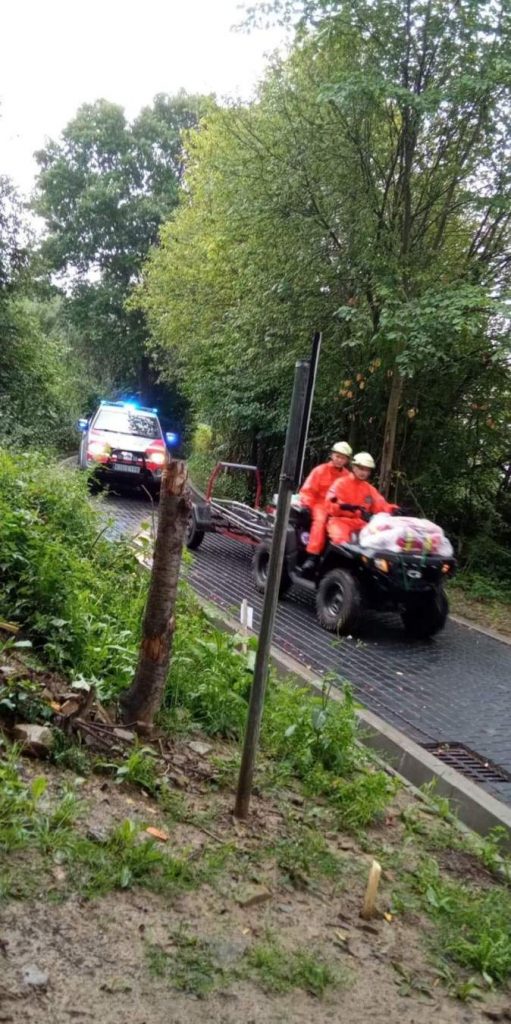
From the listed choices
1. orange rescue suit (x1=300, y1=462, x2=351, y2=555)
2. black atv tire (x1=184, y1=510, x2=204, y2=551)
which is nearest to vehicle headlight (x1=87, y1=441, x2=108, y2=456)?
black atv tire (x1=184, y1=510, x2=204, y2=551)

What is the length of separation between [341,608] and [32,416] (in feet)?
45.9

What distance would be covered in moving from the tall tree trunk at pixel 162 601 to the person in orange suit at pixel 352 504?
14.5 ft

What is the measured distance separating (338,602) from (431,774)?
3.44 m

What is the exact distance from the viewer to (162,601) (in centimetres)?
407

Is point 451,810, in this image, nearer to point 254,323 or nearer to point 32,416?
point 254,323

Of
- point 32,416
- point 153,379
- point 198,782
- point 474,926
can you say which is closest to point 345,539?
point 198,782

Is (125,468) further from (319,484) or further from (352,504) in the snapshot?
(352,504)

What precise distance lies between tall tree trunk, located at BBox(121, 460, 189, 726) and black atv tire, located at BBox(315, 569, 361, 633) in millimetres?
4155

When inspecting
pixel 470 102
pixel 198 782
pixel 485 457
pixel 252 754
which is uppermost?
pixel 470 102

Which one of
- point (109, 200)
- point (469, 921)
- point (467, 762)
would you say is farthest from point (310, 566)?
point (109, 200)

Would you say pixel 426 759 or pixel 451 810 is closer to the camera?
pixel 451 810

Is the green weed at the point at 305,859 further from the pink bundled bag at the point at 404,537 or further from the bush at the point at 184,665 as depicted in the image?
the pink bundled bag at the point at 404,537

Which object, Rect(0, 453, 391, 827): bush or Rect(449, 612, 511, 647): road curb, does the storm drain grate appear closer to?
Rect(0, 453, 391, 827): bush

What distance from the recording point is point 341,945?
2.94m
